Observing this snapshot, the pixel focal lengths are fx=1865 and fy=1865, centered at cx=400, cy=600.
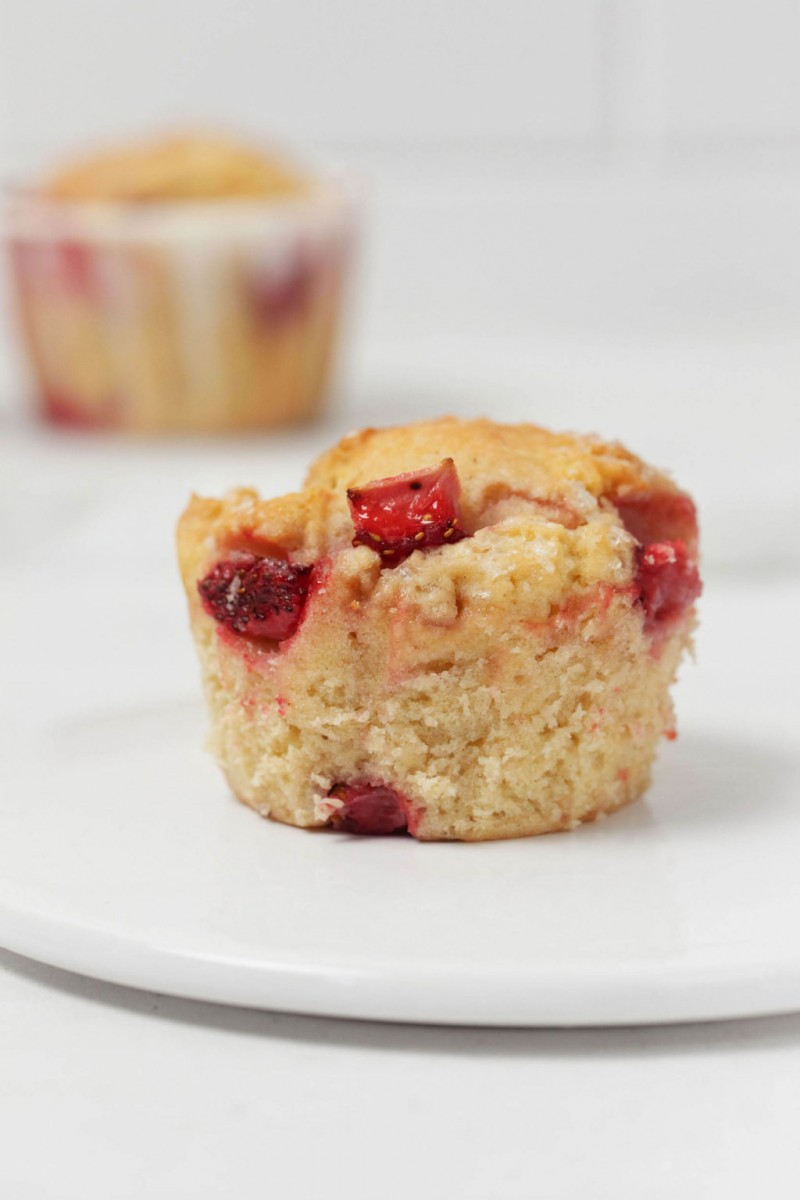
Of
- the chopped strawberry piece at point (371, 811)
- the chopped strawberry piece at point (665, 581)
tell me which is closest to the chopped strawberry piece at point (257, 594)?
the chopped strawberry piece at point (371, 811)

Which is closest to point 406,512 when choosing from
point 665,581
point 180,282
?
point 665,581

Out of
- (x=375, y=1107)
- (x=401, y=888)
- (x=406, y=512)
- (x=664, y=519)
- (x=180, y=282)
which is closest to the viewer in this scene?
(x=375, y=1107)

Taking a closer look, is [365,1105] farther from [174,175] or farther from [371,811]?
[174,175]

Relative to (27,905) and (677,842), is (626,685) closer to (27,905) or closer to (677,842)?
(677,842)

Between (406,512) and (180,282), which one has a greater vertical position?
(406,512)

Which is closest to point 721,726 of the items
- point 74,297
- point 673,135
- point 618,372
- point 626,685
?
point 626,685

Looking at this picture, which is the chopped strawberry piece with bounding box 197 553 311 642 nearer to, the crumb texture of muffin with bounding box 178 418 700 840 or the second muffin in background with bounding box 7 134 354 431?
the crumb texture of muffin with bounding box 178 418 700 840

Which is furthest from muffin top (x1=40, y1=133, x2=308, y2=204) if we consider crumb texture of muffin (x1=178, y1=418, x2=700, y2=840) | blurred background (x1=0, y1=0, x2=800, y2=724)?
crumb texture of muffin (x1=178, y1=418, x2=700, y2=840)
